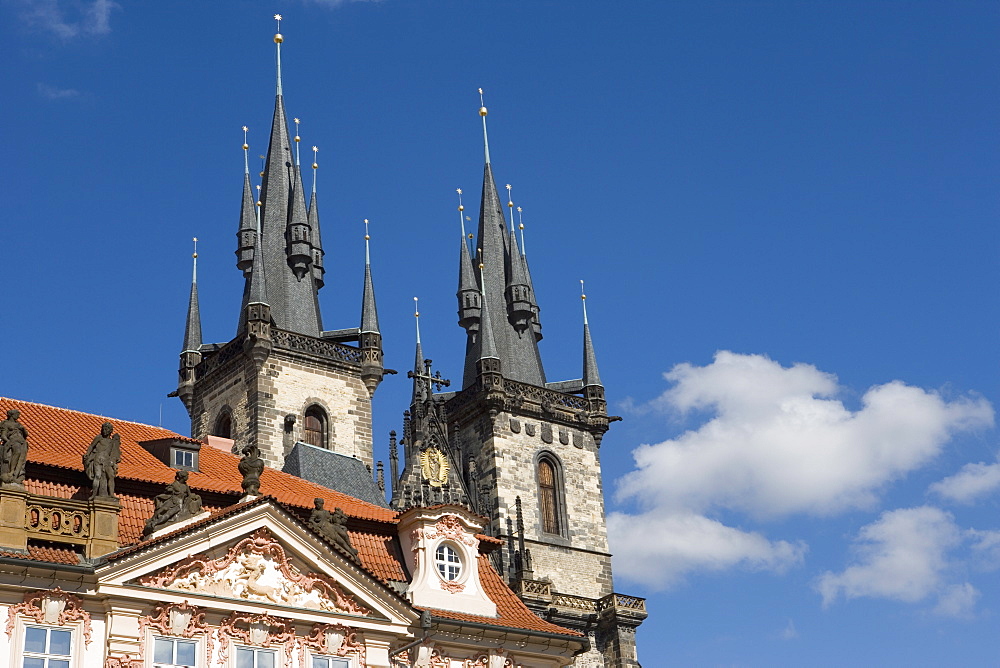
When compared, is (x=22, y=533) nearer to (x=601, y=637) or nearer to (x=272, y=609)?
(x=272, y=609)

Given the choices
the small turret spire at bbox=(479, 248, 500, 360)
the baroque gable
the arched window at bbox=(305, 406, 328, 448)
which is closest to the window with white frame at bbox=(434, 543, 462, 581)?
the baroque gable

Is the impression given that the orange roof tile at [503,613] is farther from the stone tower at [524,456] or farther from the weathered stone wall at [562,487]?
the weathered stone wall at [562,487]

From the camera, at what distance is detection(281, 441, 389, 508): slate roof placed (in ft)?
143

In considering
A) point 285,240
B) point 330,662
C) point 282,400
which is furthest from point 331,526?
point 285,240

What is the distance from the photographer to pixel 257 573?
73.1 ft

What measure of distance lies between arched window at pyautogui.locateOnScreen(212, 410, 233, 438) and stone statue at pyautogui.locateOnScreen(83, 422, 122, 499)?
27663 mm

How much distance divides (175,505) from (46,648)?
2.94 meters

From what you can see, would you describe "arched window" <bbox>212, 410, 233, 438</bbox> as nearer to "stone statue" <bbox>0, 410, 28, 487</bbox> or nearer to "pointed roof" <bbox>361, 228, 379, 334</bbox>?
"pointed roof" <bbox>361, 228, 379, 334</bbox>

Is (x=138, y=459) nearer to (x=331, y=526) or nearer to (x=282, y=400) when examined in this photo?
(x=331, y=526)

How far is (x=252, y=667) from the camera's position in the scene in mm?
21766

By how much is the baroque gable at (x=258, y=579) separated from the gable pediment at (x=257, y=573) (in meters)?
0.01

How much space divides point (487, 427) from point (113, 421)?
28.4 m

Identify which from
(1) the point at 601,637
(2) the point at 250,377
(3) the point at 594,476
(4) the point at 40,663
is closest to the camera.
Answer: (4) the point at 40,663

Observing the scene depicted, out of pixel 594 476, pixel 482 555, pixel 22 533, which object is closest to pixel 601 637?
pixel 594 476
